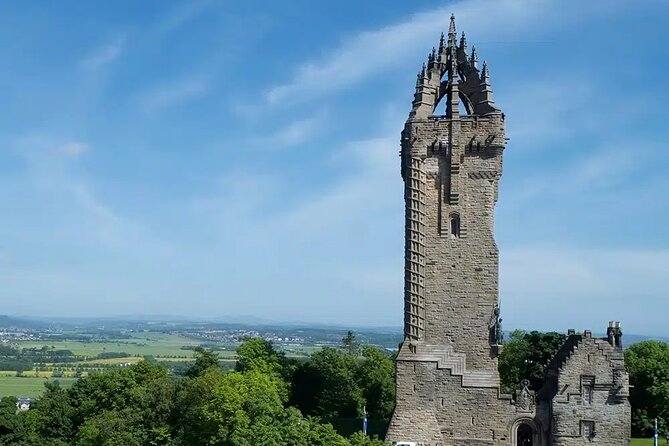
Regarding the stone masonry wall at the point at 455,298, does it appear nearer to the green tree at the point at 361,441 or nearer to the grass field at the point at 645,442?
the green tree at the point at 361,441

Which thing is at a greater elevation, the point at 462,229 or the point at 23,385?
the point at 462,229

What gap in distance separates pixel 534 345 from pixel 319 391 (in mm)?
16836

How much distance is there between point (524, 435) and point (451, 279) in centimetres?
910

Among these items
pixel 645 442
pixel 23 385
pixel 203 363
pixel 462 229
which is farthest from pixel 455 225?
pixel 23 385

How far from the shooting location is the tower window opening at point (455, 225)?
106ft

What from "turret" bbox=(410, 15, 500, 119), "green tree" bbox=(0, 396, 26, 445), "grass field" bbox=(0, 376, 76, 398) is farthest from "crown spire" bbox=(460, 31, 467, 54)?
"grass field" bbox=(0, 376, 76, 398)

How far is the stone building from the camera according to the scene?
101 feet

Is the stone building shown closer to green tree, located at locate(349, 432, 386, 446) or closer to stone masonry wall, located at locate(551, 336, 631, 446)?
stone masonry wall, located at locate(551, 336, 631, 446)

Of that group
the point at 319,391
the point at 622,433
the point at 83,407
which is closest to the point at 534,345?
the point at 319,391

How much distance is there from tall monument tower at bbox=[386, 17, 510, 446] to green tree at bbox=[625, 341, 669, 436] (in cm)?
1812

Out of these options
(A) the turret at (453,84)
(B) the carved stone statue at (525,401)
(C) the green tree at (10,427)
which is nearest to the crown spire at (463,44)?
(A) the turret at (453,84)

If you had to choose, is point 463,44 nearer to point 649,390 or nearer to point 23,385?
point 649,390

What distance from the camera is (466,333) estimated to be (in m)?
31.5

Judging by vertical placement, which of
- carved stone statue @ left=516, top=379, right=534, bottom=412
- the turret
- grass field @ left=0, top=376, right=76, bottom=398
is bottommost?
grass field @ left=0, top=376, right=76, bottom=398
